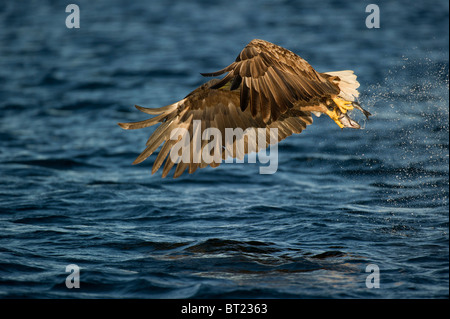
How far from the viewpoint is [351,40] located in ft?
52.6

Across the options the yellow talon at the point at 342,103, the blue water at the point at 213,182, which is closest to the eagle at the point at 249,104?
the yellow talon at the point at 342,103

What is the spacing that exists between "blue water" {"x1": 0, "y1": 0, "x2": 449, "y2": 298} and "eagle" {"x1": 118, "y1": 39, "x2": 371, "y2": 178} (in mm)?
902

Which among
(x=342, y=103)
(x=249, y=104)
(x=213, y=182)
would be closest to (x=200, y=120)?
(x=249, y=104)

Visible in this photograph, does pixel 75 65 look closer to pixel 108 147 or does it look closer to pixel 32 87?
pixel 32 87

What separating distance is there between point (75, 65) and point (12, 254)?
9403 mm

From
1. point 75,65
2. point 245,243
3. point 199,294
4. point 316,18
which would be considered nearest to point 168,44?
A: point 75,65

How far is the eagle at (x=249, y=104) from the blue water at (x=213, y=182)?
0.90m

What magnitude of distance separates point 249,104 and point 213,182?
3713 mm

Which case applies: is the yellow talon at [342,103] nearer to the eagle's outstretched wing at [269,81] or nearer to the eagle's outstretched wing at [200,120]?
the eagle's outstretched wing at [200,120]

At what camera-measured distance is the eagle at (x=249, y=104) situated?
5090mm

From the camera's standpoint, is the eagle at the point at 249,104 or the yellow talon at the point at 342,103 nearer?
the eagle at the point at 249,104

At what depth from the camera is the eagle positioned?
509cm

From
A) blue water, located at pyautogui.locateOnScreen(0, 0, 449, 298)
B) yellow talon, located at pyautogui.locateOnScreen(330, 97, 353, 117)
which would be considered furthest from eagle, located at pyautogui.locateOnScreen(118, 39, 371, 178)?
blue water, located at pyautogui.locateOnScreen(0, 0, 449, 298)

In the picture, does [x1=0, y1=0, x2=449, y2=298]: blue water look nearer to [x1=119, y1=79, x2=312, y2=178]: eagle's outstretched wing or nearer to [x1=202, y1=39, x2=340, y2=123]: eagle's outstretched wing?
[x1=119, y1=79, x2=312, y2=178]: eagle's outstretched wing
